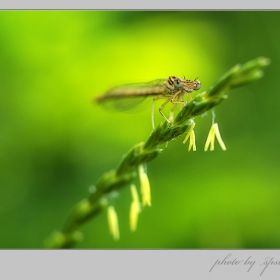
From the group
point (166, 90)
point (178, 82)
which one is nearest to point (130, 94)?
point (166, 90)

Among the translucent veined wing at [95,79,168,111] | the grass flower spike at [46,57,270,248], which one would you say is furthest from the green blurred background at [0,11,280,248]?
the grass flower spike at [46,57,270,248]

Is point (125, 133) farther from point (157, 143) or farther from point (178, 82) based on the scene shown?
point (157, 143)

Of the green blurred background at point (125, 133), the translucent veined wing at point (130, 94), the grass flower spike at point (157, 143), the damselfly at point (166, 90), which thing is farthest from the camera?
the green blurred background at point (125, 133)

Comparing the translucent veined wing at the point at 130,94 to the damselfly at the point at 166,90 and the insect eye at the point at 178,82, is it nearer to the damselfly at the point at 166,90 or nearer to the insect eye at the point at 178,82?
the damselfly at the point at 166,90

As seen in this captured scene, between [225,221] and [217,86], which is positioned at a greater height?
[217,86]

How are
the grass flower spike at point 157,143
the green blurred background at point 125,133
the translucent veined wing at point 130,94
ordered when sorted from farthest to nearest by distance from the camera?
the green blurred background at point 125,133, the translucent veined wing at point 130,94, the grass flower spike at point 157,143

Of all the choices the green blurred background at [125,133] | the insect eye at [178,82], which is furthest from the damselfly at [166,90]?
the green blurred background at [125,133]
